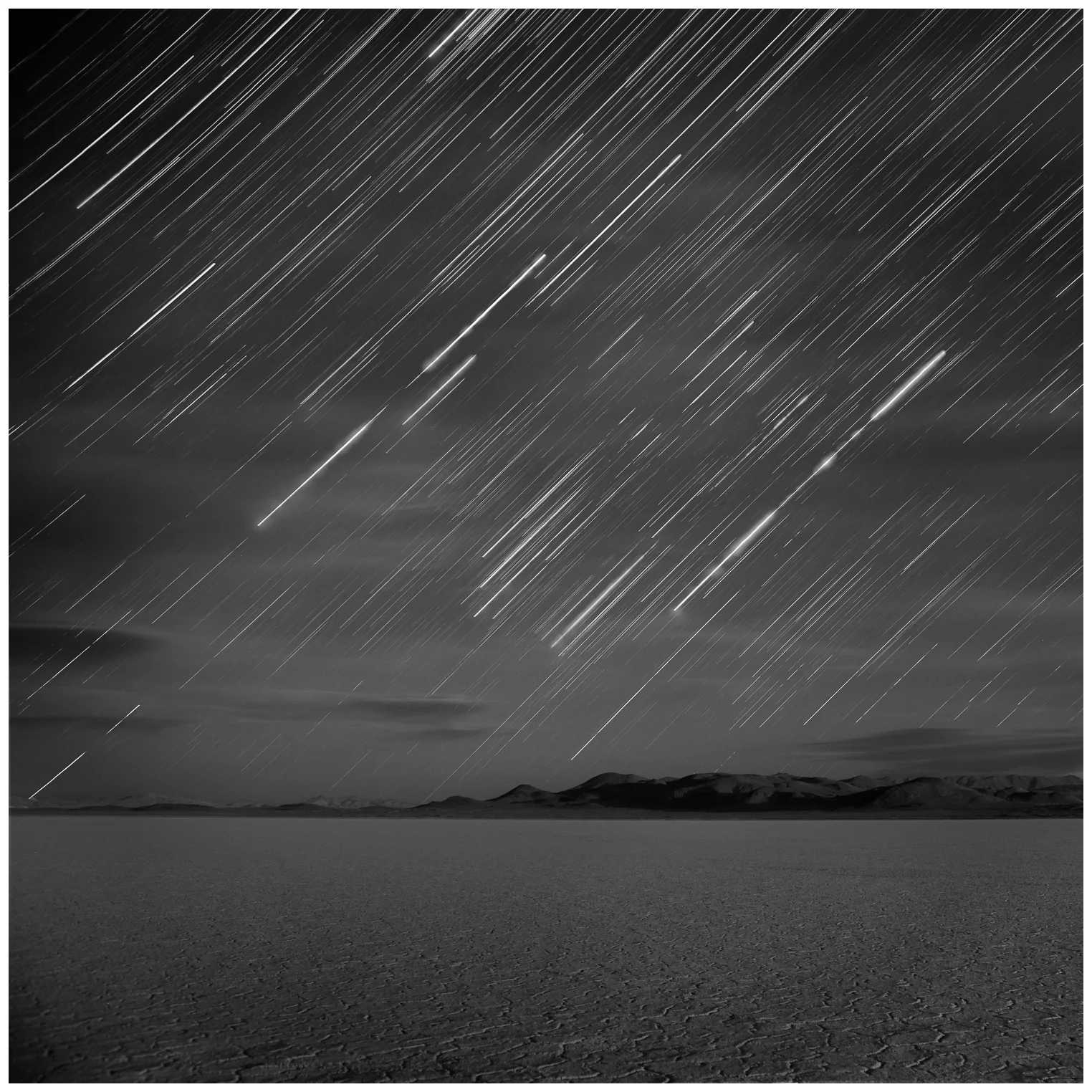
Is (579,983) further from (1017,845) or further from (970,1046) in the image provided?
(1017,845)

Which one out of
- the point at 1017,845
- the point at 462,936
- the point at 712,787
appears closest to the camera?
the point at 462,936

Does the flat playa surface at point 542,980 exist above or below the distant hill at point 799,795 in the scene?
above

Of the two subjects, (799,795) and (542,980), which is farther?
(799,795)

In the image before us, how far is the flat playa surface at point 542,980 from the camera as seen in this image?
25.7ft

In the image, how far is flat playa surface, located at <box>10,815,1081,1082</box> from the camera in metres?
7.85

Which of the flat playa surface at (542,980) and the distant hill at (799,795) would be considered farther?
the distant hill at (799,795)

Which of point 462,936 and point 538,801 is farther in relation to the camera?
point 538,801

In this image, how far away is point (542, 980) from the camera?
419 inches

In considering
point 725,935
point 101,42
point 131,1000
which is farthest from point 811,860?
point 101,42

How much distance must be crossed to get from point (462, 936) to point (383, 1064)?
5964mm

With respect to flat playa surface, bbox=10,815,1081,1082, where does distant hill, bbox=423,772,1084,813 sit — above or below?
below

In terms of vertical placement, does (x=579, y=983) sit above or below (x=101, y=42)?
below

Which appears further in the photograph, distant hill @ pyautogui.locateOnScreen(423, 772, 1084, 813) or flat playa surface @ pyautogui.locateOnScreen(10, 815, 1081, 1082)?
distant hill @ pyautogui.locateOnScreen(423, 772, 1084, 813)

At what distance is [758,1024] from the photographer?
8930mm
